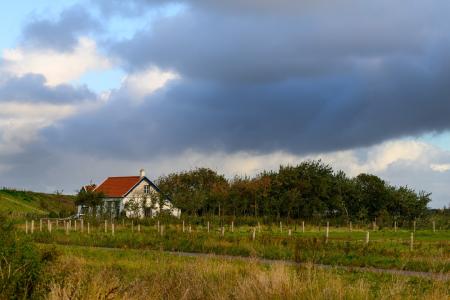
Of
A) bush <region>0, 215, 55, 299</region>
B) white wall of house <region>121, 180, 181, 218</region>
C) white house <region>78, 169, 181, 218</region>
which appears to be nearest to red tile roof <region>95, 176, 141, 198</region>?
white house <region>78, 169, 181, 218</region>

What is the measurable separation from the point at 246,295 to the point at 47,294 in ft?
12.6

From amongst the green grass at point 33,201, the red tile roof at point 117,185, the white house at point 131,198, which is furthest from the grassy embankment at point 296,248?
the green grass at point 33,201

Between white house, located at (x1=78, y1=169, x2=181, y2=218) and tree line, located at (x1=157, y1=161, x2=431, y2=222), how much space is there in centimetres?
252

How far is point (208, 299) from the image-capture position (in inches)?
495

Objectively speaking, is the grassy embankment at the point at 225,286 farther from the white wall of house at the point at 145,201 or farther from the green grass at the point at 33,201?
the green grass at the point at 33,201

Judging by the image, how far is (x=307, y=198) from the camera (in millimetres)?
78188

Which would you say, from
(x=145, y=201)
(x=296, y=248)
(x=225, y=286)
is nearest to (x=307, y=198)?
(x=145, y=201)

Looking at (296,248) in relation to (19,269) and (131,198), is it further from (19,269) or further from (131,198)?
(131,198)

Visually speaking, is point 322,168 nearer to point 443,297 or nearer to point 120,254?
point 120,254

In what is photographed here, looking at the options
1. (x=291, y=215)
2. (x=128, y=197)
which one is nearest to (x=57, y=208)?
(x=128, y=197)

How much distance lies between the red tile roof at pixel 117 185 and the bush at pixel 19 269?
229ft

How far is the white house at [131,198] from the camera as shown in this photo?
77.3 m

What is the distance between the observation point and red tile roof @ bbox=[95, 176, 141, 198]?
83375 mm

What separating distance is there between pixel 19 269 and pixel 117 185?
2940 inches
